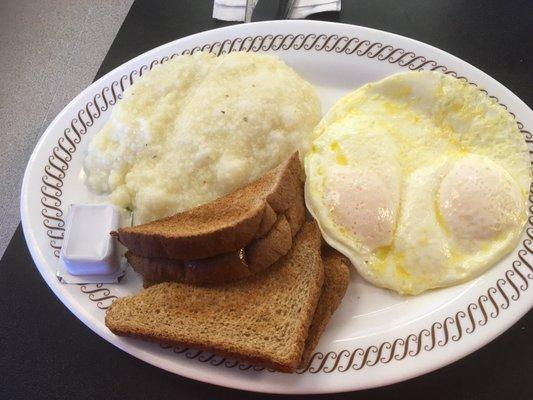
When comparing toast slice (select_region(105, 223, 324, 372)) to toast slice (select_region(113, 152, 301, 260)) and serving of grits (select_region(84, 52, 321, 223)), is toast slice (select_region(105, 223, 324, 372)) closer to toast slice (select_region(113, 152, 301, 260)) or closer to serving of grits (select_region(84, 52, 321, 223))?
toast slice (select_region(113, 152, 301, 260))

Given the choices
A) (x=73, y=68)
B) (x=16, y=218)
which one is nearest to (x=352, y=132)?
(x=16, y=218)

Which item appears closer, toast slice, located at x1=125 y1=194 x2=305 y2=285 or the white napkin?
toast slice, located at x1=125 y1=194 x2=305 y2=285

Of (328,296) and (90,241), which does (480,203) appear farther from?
(90,241)

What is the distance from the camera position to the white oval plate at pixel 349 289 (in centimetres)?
207

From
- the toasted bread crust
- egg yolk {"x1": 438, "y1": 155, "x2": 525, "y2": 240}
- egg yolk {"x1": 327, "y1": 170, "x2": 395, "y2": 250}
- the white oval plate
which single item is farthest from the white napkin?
the toasted bread crust

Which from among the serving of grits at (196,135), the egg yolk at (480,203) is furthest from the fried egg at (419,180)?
the serving of grits at (196,135)

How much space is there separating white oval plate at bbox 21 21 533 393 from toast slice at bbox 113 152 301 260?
36cm

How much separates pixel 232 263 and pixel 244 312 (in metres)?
0.23

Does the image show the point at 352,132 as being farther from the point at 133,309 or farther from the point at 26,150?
the point at 26,150

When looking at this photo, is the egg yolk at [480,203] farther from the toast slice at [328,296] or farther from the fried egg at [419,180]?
the toast slice at [328,296]

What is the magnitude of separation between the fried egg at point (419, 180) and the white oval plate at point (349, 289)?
0.37 feet

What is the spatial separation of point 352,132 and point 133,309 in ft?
4.66

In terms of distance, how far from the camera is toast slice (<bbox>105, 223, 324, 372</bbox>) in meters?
2.05

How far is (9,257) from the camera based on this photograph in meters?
2.74
